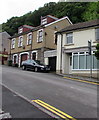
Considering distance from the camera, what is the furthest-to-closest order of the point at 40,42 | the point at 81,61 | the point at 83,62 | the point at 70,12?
1. the point at 70,12
2. the point at 40,42
3. the point at 81,61
4. the point at 83,62

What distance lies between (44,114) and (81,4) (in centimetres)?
4226

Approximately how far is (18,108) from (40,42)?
2063cm

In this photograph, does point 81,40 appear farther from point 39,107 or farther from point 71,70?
point 39,107

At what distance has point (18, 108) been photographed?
648 centimetres

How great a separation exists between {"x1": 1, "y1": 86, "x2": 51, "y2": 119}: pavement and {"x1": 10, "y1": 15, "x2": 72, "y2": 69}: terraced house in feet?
50.4

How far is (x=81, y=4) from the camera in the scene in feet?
143

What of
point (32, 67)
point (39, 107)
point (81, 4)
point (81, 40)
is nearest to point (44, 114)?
point (39, 107)

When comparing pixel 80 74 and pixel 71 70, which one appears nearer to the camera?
pixel 80 74

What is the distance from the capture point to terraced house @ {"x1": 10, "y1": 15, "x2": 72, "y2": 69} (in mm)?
25417

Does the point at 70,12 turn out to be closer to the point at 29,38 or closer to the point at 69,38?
the point at 29,38

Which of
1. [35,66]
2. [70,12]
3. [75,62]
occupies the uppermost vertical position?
[70,12]

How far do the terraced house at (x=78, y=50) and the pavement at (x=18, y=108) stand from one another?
9939 mm

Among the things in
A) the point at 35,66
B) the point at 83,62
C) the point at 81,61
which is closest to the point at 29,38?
the point at 35,66

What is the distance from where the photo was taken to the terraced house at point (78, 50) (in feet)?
58.1
